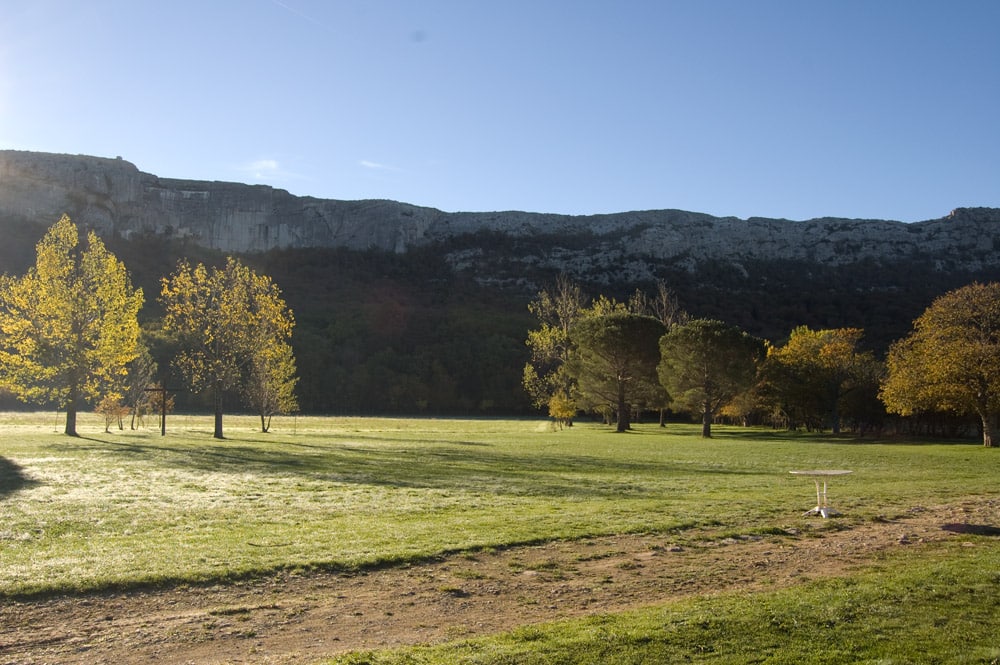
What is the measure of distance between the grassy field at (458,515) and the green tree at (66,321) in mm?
4306

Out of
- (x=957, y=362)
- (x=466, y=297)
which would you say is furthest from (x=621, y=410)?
(x=466, y=297)

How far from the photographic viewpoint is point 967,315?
44156 millimetres

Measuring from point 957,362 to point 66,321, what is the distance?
5096 cm

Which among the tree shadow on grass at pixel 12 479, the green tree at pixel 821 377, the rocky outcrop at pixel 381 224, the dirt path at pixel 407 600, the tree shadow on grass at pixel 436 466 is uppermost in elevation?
the rocky outcrop at pixel 381 224

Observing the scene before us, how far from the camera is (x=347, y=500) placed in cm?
1803

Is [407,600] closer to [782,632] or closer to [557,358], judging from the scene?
[782,632]

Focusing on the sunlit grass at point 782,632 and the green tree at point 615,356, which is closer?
the sunlit grass at point 782,632

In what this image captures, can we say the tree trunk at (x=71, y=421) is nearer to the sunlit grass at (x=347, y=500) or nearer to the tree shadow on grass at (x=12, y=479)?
the sunlit grass at (x=347, y=500)

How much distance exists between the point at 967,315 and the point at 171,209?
174792 millimetres

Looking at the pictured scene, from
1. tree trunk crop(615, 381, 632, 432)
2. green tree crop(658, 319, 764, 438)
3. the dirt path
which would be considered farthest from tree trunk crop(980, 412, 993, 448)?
the dirt path

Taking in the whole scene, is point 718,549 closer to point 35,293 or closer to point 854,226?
point 35,293

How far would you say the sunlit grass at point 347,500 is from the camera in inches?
452

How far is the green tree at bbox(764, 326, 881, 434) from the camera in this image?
61.5 metres

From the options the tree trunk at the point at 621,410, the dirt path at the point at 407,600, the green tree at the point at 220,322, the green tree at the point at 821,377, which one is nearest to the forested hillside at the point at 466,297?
the green tree at the point at 821,377
